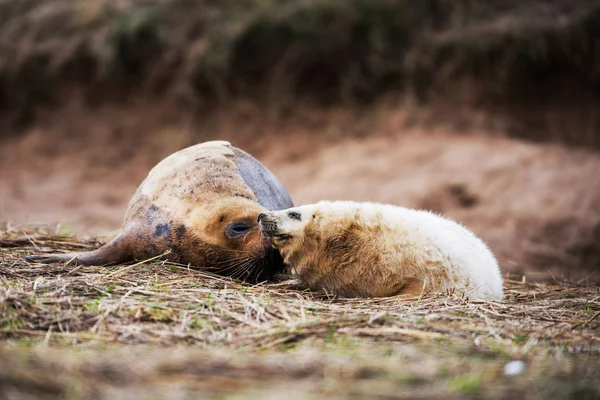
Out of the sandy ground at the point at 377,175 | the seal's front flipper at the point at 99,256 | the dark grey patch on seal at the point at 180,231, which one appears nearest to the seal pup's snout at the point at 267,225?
the dark grey patch on seal at the point at 180,231

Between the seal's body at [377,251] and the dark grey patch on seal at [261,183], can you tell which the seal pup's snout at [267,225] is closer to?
the seal's body at [377,251]

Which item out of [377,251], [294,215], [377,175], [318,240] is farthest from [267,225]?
[377,175]

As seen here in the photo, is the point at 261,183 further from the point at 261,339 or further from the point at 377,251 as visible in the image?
the point at 261,339

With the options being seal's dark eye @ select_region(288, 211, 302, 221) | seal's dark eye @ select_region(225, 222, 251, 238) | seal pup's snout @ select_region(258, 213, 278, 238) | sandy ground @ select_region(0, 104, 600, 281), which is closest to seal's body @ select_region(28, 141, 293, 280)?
seal's dark eye @ select_region(225, 222, 251, 238)

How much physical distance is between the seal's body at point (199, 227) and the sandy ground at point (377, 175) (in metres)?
3.97

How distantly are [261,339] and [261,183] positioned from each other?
95.9 inches

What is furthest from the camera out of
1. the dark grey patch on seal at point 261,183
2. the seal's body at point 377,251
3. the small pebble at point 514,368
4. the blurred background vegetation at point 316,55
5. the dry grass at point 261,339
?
the blurred background vegetation at point 316,55

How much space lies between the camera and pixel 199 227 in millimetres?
5219

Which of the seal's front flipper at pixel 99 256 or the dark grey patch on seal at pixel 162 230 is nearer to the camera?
the seal's front flipper at pixel 99 256

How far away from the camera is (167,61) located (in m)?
14.8

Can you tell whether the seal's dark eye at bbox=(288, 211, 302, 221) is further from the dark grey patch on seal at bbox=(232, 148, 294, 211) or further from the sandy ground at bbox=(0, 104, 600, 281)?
the sandy ground at bbox=(0, 104, 600, 281)

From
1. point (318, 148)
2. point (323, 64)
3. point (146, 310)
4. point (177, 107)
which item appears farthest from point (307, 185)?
point (146, 310)

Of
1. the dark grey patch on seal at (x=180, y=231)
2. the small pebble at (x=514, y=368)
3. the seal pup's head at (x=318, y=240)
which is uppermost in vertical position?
the dark grey patch on seal at (x=180, y=231)

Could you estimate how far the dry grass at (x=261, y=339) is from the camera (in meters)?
2.70
